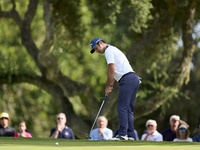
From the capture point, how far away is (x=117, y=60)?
5957mm

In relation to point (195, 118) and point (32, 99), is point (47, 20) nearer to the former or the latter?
point (32, 99)

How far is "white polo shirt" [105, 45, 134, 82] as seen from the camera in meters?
5.87

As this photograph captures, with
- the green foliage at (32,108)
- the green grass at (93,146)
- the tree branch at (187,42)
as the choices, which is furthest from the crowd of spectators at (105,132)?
the green foliage at (32,108)

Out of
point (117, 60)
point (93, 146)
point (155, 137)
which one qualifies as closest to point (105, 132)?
point (155, 137)

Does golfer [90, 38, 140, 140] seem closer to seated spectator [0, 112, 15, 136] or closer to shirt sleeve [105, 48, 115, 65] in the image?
shirt sleeve [105, 48, 115, 65]

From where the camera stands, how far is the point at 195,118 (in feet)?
69.3

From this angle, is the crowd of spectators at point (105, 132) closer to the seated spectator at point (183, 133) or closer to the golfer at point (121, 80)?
the seated spectator at point (183, 133)

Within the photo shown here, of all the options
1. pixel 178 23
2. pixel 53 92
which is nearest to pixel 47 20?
pixel 53 92

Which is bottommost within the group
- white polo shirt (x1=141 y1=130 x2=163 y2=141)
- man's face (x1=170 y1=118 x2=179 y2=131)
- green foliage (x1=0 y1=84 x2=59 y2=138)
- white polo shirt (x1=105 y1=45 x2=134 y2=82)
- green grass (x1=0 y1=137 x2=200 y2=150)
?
green grass (x1=0 y1=137 x2=200 y2=150)

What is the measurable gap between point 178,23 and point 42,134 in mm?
11467

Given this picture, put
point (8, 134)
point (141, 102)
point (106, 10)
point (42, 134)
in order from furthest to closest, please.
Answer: point (42, 134) → point (141, 102) → point (106, 10) → point (8, 134)

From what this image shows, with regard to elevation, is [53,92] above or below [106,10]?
below

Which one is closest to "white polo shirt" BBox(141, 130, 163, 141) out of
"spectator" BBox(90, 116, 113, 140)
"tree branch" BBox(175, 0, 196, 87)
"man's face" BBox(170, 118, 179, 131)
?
"man's face" BBox(170, 118, 179, 131)

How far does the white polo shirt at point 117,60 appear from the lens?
587 cm
